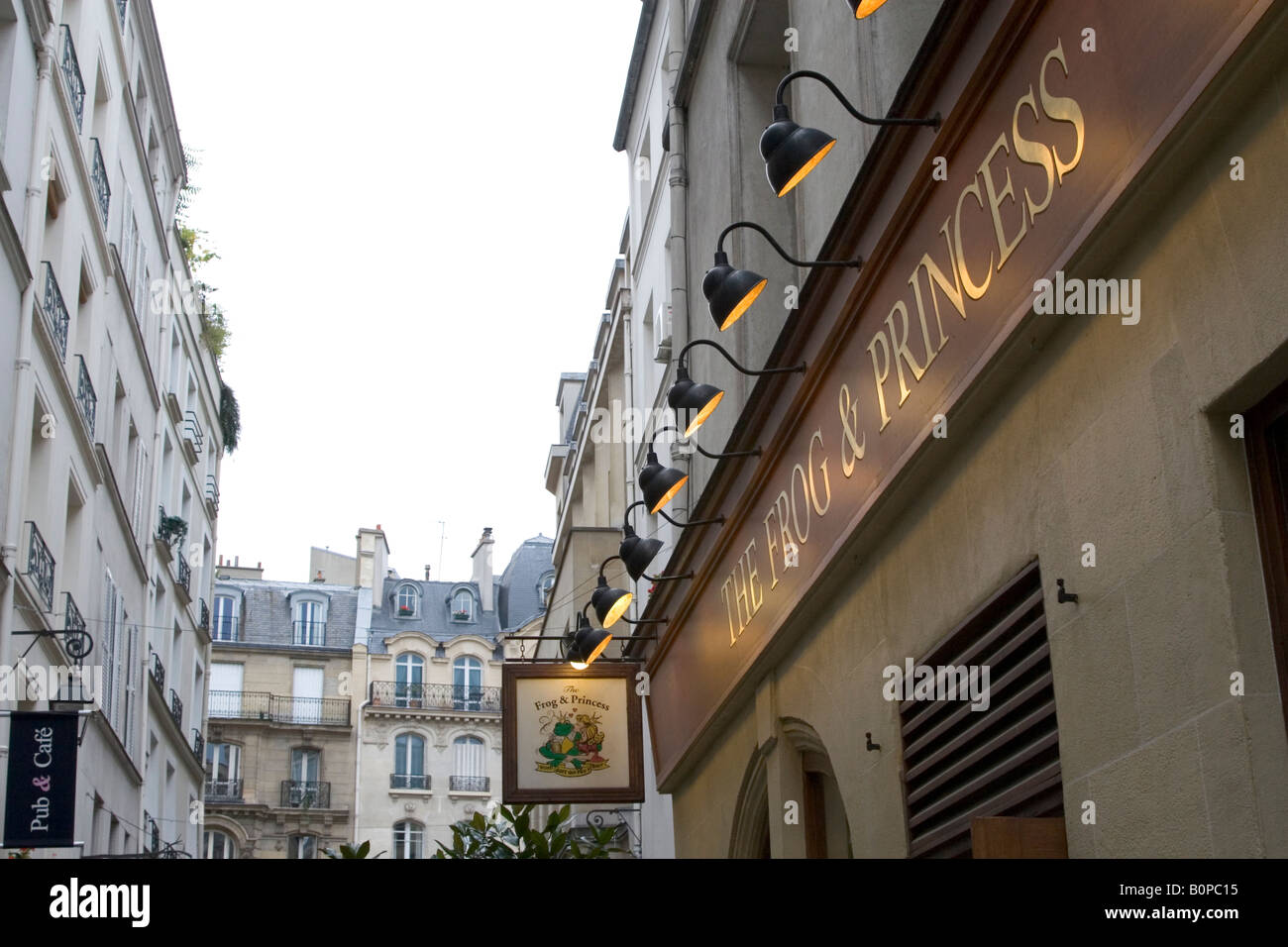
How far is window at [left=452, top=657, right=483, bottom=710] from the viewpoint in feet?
190

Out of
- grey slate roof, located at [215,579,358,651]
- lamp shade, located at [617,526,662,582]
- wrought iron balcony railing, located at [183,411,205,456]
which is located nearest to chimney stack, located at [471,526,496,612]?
grey slate roof, located at [215,579,358,651]

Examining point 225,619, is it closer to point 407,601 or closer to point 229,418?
point 407,601

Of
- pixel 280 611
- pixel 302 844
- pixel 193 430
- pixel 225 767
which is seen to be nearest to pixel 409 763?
pixel 302 844

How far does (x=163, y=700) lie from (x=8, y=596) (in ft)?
47.5

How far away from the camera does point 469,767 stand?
186 ft

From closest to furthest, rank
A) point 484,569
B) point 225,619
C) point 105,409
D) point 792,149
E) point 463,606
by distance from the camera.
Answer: point 792,149 < point 105,409 < point 225,619 < point 463,606 < point 484,569

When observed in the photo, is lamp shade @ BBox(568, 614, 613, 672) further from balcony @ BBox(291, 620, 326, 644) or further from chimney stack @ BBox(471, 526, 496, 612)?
chimney stack @ BBox(471, 526, 496, 612)

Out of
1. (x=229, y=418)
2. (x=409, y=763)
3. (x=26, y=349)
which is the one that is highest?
(x=229, y=418)

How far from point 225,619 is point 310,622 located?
122 inches

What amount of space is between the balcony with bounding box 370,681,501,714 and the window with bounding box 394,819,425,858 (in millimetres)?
4105

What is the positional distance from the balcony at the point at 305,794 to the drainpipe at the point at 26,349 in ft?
131

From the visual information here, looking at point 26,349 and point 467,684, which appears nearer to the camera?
point 26,349
